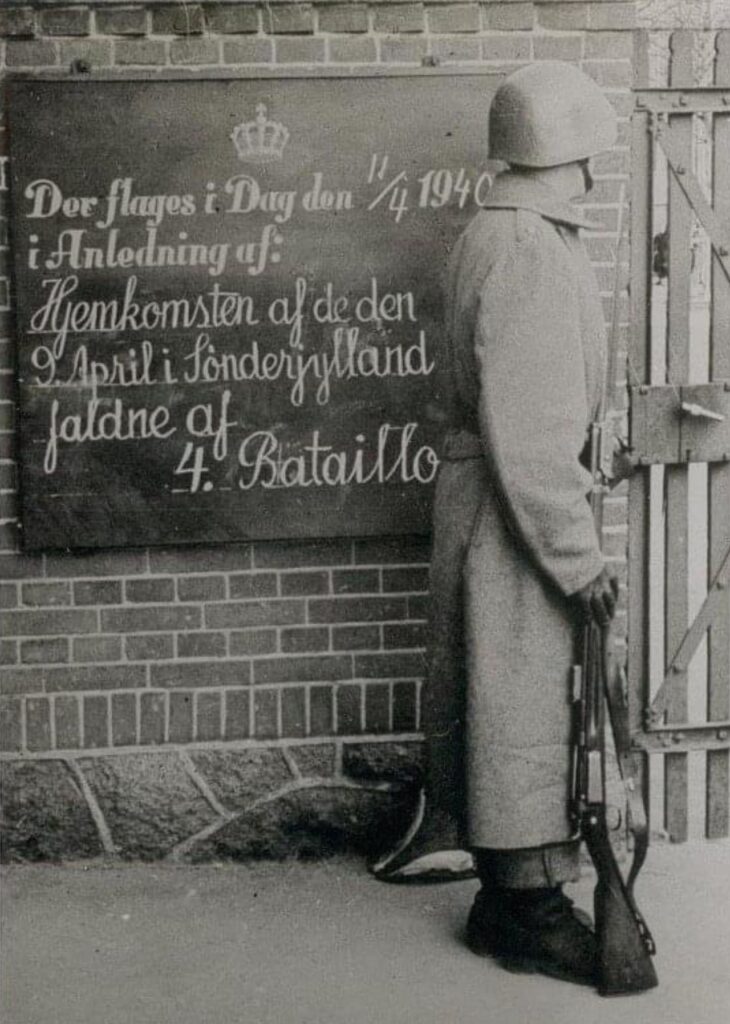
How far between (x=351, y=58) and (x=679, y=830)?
8.35ft

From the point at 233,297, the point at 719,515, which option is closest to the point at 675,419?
the point at 719,515

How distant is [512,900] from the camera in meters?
3.75

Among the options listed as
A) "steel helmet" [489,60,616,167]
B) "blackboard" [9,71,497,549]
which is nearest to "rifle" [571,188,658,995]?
"steel helmet" [489,60,616,167]

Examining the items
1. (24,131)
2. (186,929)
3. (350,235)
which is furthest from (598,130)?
(186,929)

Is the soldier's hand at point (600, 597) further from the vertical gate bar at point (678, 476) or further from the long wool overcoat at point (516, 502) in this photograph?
the vertical gate bar at point (678, 476)

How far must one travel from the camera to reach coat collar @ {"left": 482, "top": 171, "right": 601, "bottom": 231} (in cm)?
362

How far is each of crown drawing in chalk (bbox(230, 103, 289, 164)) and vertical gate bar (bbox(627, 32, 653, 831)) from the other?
1.04m

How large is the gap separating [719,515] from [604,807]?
1.35 metres

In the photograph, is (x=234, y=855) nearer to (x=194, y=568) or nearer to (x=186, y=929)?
(x=186, y=929)

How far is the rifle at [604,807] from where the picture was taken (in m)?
3.59

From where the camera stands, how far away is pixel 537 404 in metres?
3.49

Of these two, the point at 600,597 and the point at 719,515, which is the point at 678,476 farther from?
the point at 600,597

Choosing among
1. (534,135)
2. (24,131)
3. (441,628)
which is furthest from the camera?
(24,131)

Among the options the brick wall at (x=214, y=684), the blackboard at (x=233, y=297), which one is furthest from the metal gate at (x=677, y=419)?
the blackboard at (x=233, y=297)
